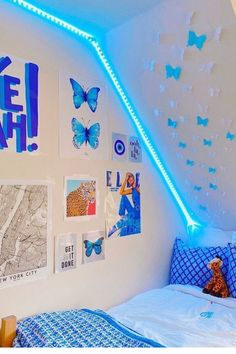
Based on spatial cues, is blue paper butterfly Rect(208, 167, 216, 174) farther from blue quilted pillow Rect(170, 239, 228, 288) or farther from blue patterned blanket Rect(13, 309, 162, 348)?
blue patterned blanket Rect(13, 309, 162, 348)

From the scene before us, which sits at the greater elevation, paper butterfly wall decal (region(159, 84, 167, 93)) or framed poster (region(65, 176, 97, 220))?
paper butterfly wall decal (region(159, 84, 167, 93))

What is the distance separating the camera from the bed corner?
4.77ft

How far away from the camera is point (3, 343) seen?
1472 mm

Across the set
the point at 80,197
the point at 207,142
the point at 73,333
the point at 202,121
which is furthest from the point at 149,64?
the point at 73,333

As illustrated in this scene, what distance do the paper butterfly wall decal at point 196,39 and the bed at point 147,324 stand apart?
148 cm

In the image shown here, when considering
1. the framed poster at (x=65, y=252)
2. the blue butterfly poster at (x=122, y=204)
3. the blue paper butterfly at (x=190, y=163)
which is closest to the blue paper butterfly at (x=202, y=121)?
the blue paper butterfly at (x=190, y=163)

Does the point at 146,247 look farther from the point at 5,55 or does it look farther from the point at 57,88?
the point at 5,55

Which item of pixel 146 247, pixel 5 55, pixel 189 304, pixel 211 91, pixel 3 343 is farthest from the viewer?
→ pixel 146 247

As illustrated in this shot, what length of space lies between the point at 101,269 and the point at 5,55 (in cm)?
142

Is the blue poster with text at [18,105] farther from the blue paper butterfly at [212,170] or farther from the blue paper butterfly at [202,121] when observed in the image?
the blue paper butterfly at [212,170]

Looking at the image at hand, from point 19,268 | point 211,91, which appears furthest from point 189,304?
point 211,91

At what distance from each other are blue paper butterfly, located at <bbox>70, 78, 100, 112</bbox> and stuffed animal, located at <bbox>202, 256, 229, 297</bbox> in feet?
4.74

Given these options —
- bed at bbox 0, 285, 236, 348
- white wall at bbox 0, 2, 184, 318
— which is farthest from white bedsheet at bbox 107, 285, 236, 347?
white wall at bbox 0, 2, 184, 318

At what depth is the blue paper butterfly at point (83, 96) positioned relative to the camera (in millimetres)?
1918
